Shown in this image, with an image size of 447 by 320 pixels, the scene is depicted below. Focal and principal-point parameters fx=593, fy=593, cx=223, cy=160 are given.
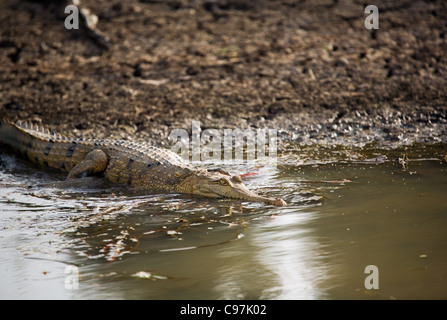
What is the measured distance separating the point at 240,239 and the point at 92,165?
8.70 feet

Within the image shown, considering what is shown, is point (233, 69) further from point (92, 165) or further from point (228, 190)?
point (228, 190)

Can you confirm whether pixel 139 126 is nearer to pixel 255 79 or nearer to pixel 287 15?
pixel 255 79

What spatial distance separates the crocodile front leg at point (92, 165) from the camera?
6313 millimetres

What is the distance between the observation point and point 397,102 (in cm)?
887

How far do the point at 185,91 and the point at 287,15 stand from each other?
335 centimetres

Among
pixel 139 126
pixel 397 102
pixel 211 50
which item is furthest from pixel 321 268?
pixel 211 50

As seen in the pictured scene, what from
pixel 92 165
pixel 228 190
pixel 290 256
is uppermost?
pixel 92 165

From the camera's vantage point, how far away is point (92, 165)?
633 cm

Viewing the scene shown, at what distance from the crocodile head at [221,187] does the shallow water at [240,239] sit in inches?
4.2

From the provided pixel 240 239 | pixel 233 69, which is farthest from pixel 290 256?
pixel 233 69

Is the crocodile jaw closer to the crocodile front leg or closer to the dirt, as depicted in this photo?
the crocodile front leg

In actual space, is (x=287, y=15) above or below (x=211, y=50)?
above

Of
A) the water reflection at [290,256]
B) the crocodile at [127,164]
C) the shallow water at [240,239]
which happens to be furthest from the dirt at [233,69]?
the water reflection at [290,256]

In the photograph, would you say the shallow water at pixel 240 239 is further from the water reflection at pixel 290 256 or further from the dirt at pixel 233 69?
the dirt at pixel 233 69
